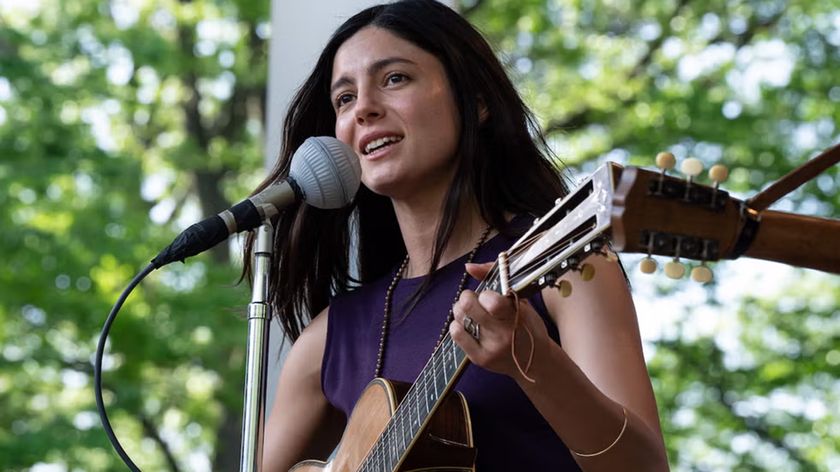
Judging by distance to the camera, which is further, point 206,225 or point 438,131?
point 438,131

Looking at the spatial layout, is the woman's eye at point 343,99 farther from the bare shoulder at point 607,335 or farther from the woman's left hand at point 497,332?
the woman's left hand at point 497,332

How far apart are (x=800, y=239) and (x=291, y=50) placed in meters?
2.20

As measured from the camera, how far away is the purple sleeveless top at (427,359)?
7.56 ft

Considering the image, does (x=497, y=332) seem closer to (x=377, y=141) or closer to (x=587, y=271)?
(x=587, y=271)

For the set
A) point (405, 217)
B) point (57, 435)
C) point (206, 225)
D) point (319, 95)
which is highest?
point (57, 435)

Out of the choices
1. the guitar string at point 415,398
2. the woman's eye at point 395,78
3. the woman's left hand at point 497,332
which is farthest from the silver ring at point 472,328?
the woman's eye at point 395,78

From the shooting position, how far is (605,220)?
1525 millimetres

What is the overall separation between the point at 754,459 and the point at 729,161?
89.5 inches

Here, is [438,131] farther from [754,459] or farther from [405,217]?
[754,459]

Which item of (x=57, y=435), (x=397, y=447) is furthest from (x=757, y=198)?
(x=57, y=435)

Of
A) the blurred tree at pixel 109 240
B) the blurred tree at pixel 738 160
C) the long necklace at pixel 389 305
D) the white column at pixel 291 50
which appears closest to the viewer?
the long necklace at pixel 389 305

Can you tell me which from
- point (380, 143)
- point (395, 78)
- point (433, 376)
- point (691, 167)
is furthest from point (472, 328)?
point (395, 78)

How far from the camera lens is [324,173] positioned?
2271mm

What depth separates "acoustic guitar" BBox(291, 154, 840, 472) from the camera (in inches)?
55.7
